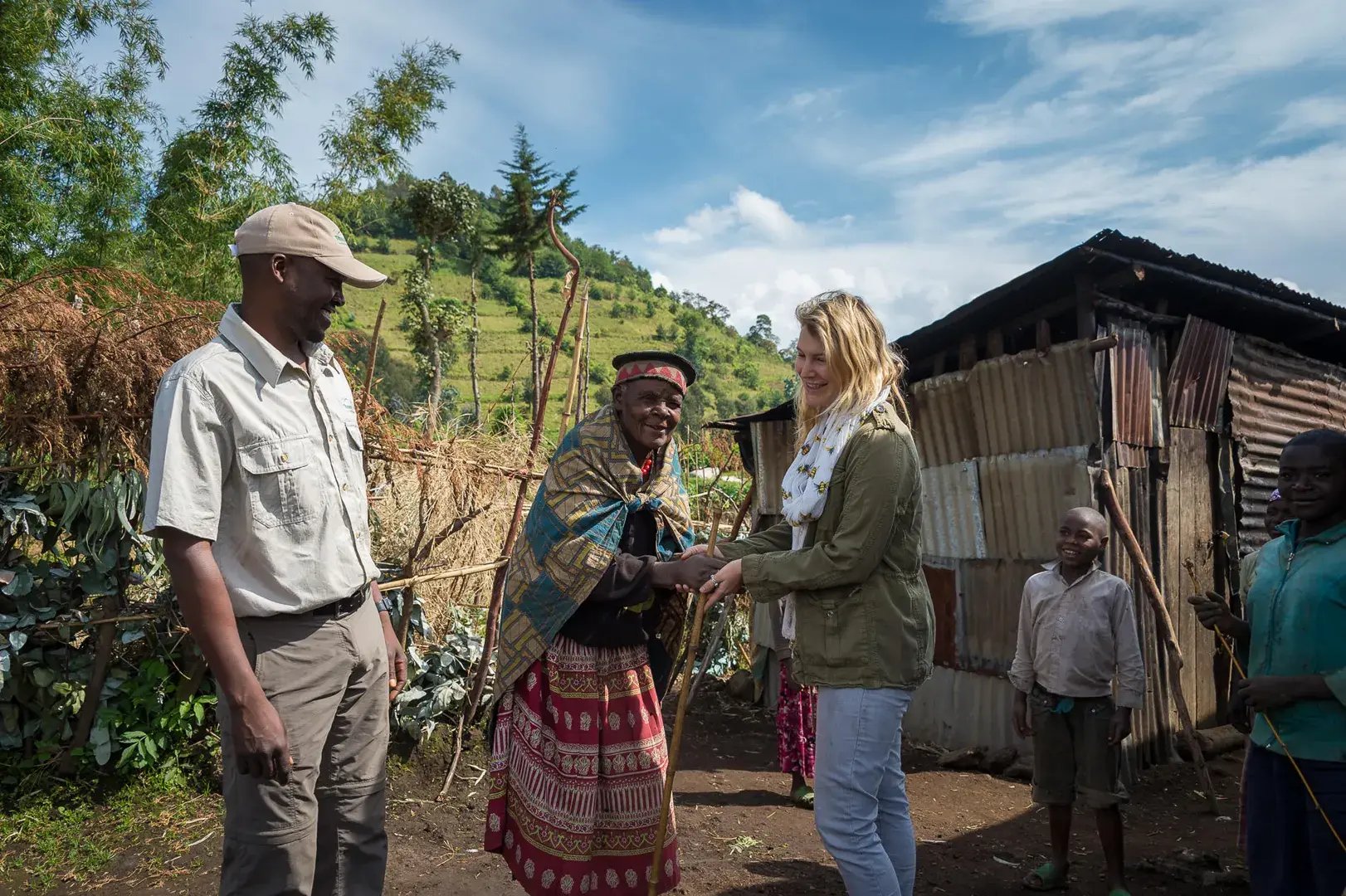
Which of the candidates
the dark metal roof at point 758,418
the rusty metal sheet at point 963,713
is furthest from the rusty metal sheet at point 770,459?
the rusty metal sheet at point 963,713

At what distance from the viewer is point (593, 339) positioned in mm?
51594

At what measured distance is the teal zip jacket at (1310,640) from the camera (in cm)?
248

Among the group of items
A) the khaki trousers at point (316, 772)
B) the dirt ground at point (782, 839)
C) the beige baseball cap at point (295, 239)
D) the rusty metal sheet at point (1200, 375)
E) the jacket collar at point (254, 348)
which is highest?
the rusty metal sheet at point (1200, 375)

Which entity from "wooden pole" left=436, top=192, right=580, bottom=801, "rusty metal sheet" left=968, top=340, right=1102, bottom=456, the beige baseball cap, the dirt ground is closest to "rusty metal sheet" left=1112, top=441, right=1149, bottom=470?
"rusty metal sheet" left=968, top=340, right=1102, bottom=456

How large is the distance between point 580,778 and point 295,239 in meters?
1.96

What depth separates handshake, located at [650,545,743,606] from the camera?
2.77 metres

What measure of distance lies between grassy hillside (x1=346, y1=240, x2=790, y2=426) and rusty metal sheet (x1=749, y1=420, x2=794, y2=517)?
815 inches

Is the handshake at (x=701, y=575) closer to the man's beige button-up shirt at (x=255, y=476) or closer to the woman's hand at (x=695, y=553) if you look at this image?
the woman's hand at (x=695, y=553)

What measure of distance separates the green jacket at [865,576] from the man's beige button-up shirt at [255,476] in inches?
47.7

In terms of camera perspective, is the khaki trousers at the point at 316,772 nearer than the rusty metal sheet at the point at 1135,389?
Yes

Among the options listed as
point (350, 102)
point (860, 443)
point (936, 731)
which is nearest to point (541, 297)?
point (350, 102)

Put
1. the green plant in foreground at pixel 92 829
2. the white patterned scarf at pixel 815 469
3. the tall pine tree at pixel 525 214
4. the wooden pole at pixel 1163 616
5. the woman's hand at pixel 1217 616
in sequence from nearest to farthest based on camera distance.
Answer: the white patterned scarf at pixel 815 469 < the woman's hand at pixel 1217 616 < the green plant in foreground at pixel 92 829 < the wooden pole at pixel 1163 616 < the tall pine tree at pixel 525 214

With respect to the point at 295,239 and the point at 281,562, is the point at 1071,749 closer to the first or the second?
the point at 281,562

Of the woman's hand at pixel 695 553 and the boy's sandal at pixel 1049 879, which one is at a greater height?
the woman's hand at pixel 695 553
